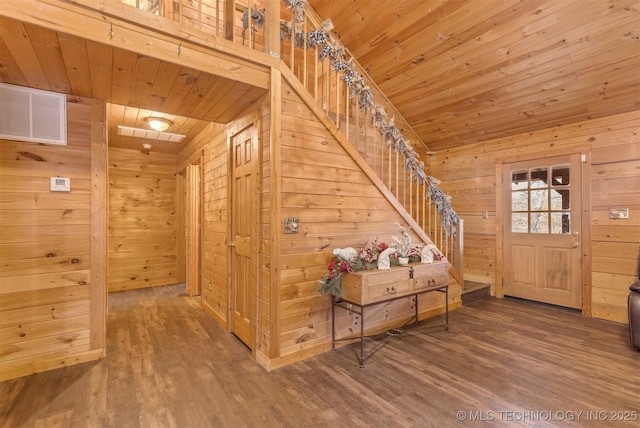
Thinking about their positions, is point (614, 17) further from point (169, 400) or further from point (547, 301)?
point (169, 400)

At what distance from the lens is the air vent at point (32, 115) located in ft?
7.64

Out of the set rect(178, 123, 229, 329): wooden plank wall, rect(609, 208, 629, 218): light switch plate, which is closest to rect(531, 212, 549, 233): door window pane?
rect(609, 208, 629, 218): light switch plate

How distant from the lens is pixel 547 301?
166 inches

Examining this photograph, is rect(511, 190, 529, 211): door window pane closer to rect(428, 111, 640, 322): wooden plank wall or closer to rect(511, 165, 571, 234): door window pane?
rect(511, 165, 571, 234): door window pane

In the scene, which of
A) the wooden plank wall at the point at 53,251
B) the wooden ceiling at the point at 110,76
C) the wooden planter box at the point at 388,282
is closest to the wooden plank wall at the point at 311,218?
the wooden planter box at the point at 388,282

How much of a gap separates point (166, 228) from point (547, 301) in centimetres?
619

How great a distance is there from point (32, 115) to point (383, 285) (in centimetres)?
313

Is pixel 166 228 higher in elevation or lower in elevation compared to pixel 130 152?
lower

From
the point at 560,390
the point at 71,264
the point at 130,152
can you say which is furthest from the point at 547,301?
the point at 130,152

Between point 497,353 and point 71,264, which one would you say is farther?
point 497,353

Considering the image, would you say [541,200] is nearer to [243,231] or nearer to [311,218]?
[311,218]

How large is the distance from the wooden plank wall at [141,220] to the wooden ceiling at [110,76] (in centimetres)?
315

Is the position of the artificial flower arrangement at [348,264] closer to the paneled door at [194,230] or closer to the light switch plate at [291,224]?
the light switch plate at [291,224]

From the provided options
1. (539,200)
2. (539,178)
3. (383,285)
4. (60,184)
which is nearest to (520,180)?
(539,178)
